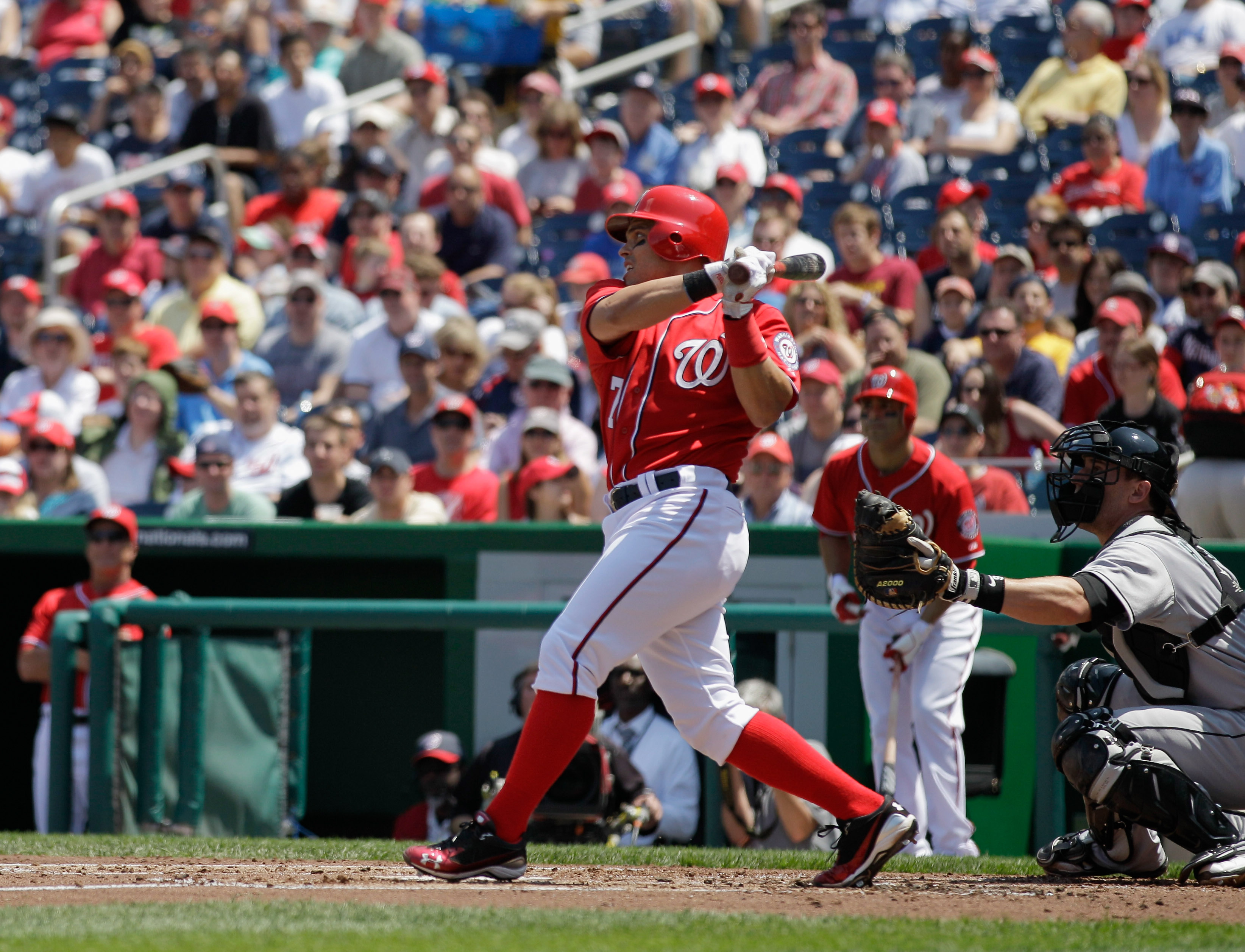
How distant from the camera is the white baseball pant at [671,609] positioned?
3961 mm

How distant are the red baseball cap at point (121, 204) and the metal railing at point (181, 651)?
232 inches

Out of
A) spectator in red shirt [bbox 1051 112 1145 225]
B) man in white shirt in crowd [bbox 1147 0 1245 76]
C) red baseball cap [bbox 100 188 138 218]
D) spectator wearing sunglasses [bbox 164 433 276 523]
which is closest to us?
spectator wearing sunglasses [bbox 164 433 276 523]

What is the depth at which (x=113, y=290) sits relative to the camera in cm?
1080

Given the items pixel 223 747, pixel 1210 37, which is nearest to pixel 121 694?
pixel 223 747

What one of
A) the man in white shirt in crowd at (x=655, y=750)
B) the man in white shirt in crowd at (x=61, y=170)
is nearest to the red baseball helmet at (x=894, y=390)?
the man in white shirt in crowd at (x=655, y=750)

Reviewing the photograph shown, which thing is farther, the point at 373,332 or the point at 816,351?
the point at 373,332

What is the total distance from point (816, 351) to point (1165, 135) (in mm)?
3277

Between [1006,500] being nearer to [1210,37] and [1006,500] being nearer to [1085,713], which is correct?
[1085,713]

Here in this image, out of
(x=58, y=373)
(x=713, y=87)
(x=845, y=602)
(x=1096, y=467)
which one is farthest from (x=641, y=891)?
(x=713, y=87)

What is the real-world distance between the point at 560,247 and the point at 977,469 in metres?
4.87

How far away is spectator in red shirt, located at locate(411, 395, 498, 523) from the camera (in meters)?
8.51

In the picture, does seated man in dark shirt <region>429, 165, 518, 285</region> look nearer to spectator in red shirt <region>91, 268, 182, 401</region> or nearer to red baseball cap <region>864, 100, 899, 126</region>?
spectator in red shirt <region>91, 268, 182, 401</region>

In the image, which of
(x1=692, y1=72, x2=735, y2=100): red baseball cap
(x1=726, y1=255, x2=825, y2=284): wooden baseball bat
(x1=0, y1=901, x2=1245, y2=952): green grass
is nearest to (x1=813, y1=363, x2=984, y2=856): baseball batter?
(x1=726, y1=255, x2=825, y2=284): wooden baseball bat

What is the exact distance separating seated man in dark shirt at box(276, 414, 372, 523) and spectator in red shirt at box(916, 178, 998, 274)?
3752 millimetres
